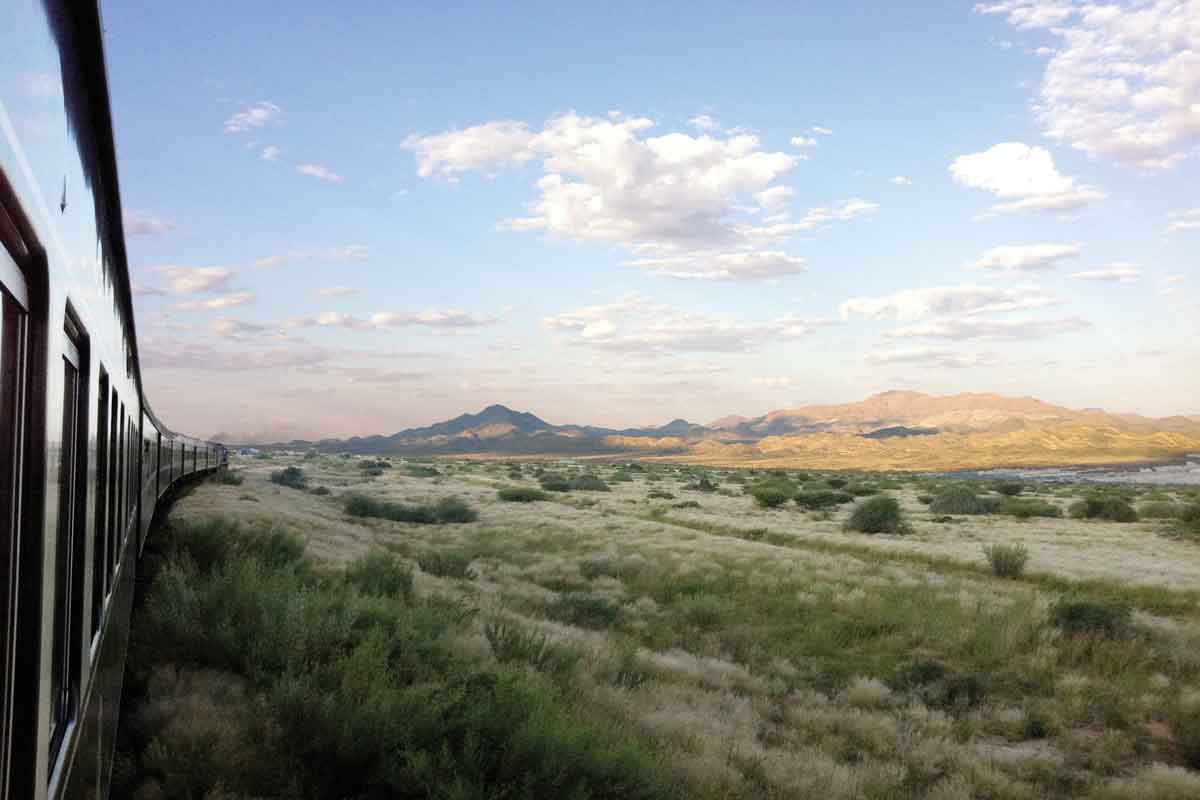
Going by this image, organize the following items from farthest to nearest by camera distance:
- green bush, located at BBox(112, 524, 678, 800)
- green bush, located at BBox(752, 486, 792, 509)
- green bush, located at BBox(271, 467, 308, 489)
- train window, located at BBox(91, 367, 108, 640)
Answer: green bush, located at BBox(271, 467, 308, 489)
green bush, located at BBox(752, 486, 792, 509)
green bush, located at BBox(112, 524, 678, 800)
train window, located at BBox(91, 367, 108, 640)

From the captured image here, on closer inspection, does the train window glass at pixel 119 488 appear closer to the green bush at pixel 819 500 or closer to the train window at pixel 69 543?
the train window at pixel 69 543

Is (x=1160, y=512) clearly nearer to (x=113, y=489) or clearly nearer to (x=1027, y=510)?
(x=1027, y=510)

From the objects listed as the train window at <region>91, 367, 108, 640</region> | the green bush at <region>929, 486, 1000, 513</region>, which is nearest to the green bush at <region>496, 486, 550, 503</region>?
the green bush at <region>929, 486, 1000, 513</region>

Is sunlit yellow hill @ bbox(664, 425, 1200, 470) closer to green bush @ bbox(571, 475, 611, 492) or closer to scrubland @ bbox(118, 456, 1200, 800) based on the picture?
green bush @ bbox(571, 475, 611, 492)

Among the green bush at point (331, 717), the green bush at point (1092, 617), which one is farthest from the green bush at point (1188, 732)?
the green bush at point (331, 717)

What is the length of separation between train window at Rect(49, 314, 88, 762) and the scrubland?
285 centimetres

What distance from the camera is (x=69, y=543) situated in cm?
271

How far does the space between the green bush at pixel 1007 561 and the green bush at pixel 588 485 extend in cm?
3233

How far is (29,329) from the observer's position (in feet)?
6.31

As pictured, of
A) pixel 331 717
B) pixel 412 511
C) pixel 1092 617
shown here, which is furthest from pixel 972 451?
pixel 331 717

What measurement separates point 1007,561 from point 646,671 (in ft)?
41.4

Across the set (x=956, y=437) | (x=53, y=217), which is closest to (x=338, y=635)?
(x=53, y=217)

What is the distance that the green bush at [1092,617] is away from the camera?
1362cm

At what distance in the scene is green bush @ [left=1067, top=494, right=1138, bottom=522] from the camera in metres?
35.9
